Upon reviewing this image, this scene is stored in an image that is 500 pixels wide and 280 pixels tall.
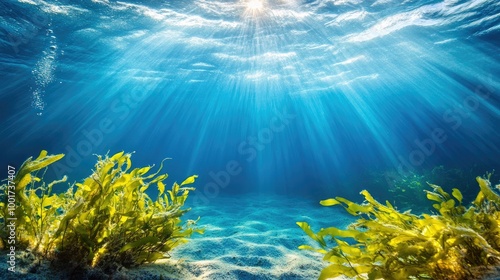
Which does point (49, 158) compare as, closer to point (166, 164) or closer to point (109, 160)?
point (109, 160)

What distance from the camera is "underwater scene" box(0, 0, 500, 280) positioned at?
7.50ft

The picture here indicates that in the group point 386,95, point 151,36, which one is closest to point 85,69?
point 151,36

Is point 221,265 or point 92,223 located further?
point 221,265

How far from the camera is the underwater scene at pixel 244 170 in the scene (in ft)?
7.50

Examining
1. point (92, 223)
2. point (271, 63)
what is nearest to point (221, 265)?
Answer: point (92, 223)

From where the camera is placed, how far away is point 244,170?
3281 centimetres

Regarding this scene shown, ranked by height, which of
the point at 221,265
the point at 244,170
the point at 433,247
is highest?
the point at 244,170

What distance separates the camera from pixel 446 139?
74.3 feet

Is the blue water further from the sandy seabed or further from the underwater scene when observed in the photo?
the sandy seabed

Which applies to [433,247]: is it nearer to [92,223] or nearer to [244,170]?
[92,223]

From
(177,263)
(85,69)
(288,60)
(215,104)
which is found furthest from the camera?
(215,104)

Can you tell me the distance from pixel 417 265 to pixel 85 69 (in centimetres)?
2650

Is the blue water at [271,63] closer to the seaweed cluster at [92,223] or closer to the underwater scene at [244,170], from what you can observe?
the underwater scene at [244,170]

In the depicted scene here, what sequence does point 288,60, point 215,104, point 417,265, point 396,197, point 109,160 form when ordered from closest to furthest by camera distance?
point 417,265, point 109,160, point 396,197, point 288,60, point 215,104
